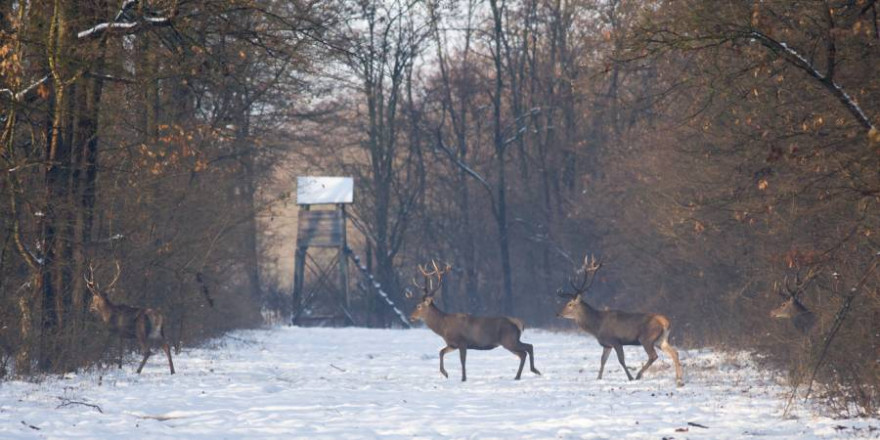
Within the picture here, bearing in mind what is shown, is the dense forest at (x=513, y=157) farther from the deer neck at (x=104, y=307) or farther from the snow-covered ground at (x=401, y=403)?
the snow-covered ground at (x=401, y=403)

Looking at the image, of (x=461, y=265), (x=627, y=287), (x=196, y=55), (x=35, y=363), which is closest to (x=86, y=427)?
(x=35, y=363)

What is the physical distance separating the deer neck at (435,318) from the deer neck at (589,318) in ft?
7.22

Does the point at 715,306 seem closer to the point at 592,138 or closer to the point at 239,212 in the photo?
the point at 239,212

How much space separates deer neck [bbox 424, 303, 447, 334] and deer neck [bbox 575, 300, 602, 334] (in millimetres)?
2202

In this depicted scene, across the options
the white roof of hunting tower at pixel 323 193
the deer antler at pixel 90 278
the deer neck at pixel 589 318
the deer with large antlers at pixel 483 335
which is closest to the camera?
the deer antler at pixel 90 278

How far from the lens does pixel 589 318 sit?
1844cm

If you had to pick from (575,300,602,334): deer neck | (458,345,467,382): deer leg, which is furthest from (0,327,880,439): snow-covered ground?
(575,300,602,334): deer neck

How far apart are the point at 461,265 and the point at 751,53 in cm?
3527

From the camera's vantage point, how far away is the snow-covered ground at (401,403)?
10.9 meters

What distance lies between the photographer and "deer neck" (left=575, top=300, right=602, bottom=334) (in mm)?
18312

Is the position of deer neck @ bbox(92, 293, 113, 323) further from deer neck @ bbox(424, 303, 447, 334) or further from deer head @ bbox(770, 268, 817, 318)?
deer head @ bbox(770, 268, 817, 318)

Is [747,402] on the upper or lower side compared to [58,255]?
lower

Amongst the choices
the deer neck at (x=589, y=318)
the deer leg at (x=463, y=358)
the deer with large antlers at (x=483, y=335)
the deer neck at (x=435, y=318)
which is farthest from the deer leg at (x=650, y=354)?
the deer neck at (x=435, y=318)

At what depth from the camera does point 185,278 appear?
71.6ft
